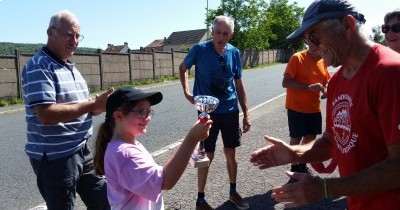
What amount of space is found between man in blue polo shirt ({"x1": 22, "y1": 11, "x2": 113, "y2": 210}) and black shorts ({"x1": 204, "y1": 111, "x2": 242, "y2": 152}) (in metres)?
1.85

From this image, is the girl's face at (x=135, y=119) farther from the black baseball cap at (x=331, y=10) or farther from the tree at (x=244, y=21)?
the tree at (x=244, y=21)

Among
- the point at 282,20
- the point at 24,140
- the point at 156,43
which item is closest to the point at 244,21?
the point at 282,20

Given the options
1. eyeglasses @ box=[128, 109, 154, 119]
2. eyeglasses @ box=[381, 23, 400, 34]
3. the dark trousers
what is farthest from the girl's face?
eyeglasses @ box=[381, 23, 400, 34]

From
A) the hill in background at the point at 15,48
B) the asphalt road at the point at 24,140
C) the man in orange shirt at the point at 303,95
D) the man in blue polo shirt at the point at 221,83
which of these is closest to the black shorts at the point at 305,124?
the man in orange shirt at the point at 303,95

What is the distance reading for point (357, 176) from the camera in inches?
69.9

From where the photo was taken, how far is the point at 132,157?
92.6 inches

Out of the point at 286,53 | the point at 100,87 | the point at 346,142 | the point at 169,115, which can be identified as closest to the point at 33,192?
the point at 346,142

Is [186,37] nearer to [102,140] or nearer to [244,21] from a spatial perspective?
[244,21]

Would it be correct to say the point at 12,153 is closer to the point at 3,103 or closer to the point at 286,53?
the point at 3,103

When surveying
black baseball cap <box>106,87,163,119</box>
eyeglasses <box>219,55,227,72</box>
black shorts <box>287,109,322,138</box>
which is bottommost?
black shorts <box>287,109,322,138</box>

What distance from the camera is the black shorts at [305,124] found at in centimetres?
546

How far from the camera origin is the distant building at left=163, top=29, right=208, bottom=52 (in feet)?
247

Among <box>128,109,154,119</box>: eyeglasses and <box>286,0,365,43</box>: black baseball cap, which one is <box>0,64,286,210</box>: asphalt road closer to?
<box>128,109,154,119</box>: eyeglasses

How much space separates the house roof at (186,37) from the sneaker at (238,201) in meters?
70.5
